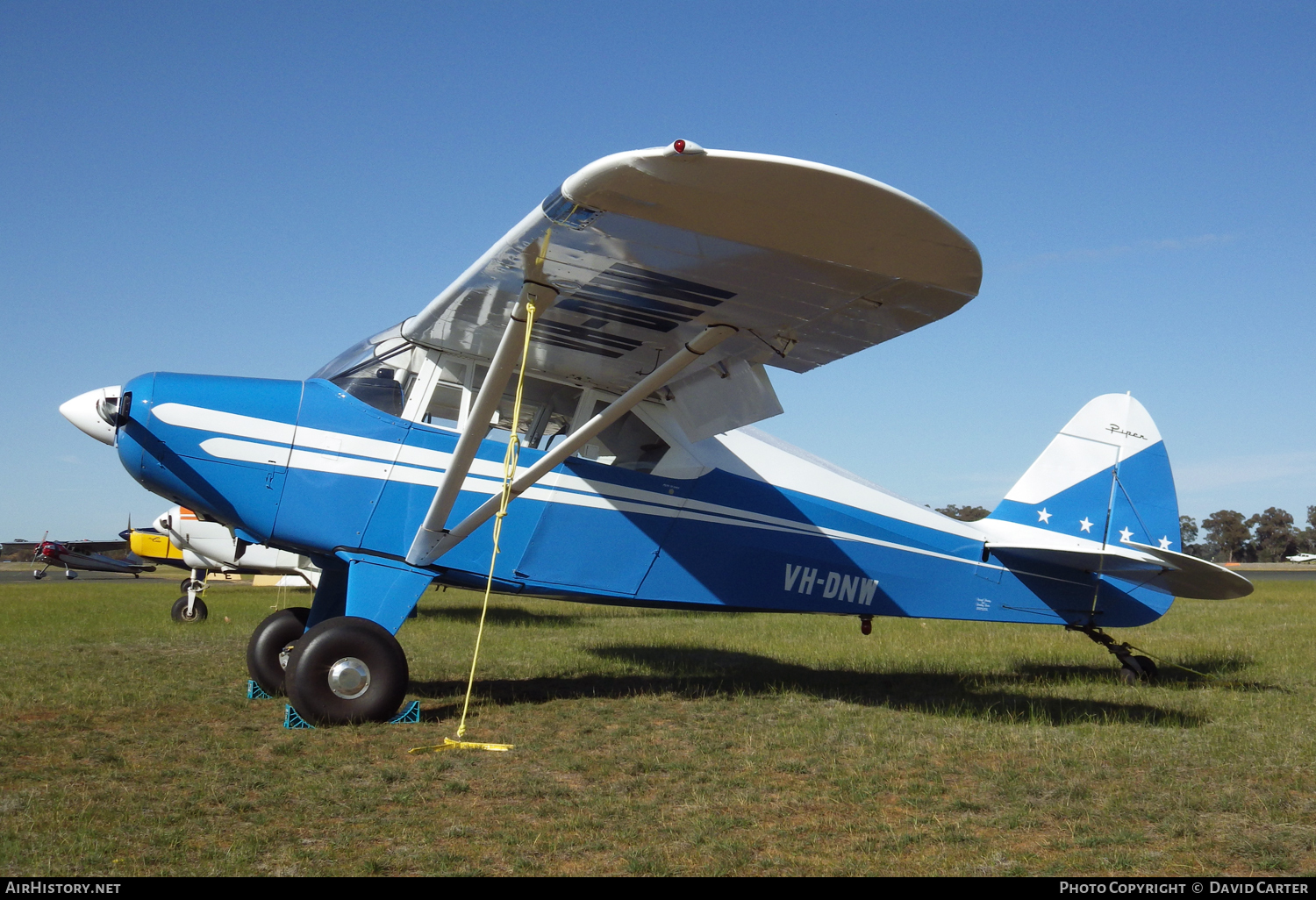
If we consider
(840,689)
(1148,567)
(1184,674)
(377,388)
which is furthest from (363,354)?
(1184,674)

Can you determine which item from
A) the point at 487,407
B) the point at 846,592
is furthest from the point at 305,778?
the point at 846,592

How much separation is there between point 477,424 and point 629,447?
1.69 m

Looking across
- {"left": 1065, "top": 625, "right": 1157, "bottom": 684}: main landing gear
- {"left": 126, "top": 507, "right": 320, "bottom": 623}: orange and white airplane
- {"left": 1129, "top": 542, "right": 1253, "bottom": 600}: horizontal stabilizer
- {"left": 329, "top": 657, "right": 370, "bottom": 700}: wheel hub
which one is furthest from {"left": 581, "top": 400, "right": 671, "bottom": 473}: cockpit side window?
{"left": 126, "top": 507, "right": 320, "bottom": 623}: orange and white airplane

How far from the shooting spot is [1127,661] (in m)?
8.49

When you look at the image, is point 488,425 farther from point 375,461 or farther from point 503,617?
point 503,617

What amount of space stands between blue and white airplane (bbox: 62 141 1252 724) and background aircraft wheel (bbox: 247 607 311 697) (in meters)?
0.02

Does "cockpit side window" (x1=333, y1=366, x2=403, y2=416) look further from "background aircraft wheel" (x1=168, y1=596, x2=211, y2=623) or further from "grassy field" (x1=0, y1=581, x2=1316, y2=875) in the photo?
"background aircraft wheel" (x1=168, y1=596, x2=211, y2=623)

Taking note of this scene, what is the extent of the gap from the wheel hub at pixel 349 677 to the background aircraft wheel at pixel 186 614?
423 inches

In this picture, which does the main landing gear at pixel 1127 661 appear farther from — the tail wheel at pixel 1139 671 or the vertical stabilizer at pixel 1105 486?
the vertical stabilizer at pixel 1105 486

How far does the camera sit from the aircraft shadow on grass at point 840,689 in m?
6.58

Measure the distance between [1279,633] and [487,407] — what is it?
13.2 metres

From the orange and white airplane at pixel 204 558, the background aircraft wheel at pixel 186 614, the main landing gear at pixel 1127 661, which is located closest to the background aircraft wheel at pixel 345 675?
the main landing gear at pixel 1127 661

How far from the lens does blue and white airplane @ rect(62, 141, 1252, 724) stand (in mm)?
4281

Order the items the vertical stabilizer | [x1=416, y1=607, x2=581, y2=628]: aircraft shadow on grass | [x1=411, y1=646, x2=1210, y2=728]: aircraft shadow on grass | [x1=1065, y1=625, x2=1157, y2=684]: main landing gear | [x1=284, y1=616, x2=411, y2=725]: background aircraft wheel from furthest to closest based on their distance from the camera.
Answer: [x1=416, y1=607, x2=581, y2=628]: aircraft shadow on grass
the vertical stabilizer
[x1=1065, y1=625, x2=1157, y2=684]: main landing gear
[x1=411, y1=646, x2=1210, y2=728]: aircraft shadow on grass
[x1=284, y1=616, x2=411, y2=725]: background aircraft wheel
